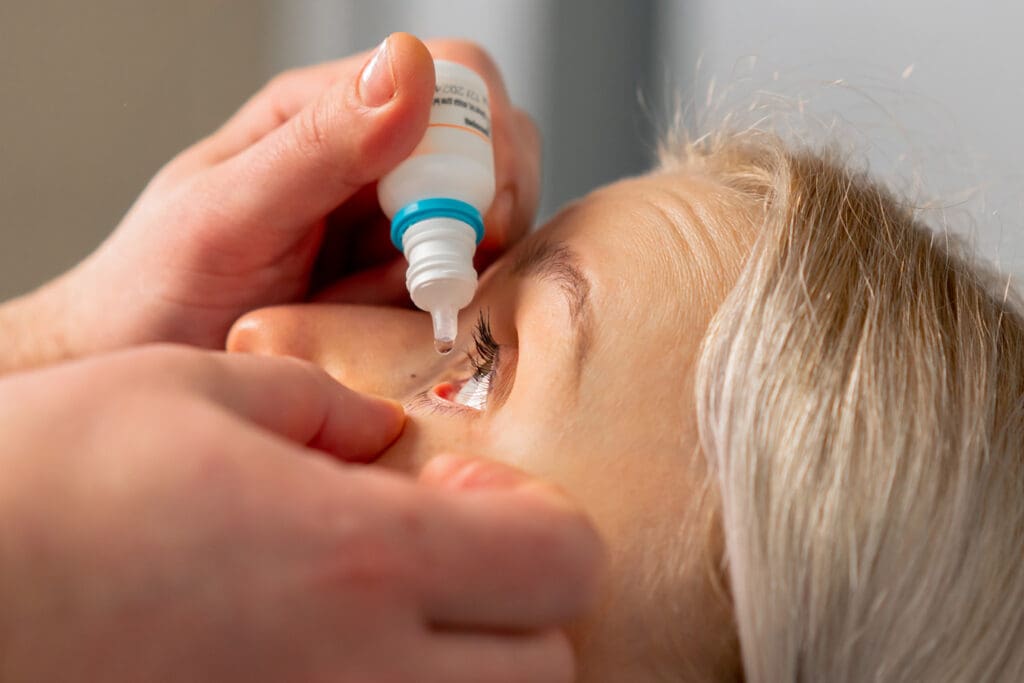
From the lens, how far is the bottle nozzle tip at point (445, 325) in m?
0.70

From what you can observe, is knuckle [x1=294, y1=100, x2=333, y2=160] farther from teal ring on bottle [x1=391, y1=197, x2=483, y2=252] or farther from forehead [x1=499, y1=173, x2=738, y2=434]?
forehead [x1=499, y1=173, x2=738, y2=434]

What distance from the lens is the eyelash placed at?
2.33ft

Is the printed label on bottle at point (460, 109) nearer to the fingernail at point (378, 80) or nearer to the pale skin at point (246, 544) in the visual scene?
the fingernail at point (378, 80)

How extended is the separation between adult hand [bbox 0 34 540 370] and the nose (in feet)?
0.35

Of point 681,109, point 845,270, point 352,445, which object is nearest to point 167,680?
point 352,445

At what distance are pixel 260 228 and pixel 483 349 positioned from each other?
28 cm

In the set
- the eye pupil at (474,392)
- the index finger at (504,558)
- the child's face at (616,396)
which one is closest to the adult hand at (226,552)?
the index finger at (504,558)

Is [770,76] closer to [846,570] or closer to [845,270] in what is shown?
[845,270]

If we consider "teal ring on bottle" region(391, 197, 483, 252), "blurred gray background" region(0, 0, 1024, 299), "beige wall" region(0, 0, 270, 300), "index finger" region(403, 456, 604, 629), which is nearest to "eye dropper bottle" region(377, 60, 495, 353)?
"teal ring on bottle" region(391, 197, 483, 252)

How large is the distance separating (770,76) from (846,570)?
0.78 m

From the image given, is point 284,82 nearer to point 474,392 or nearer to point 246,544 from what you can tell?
point 474,392

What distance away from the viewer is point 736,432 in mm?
583

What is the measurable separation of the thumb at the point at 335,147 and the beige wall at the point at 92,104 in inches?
13.1

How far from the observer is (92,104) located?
112cm
